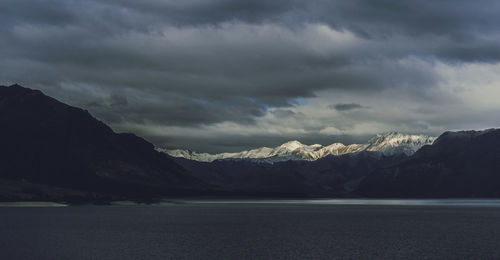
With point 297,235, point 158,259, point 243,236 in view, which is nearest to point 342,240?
point 297,235

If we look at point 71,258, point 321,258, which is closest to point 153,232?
point 71,258

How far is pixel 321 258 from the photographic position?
125500 mm

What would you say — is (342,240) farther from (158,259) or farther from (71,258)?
(71,258)

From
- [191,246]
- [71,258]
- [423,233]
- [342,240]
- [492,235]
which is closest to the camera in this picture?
[71,258]

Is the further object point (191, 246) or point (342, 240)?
point (342, 240)

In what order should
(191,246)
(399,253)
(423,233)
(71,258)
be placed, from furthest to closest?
(423,233) < (191,246) < (399,253) < (71,258)

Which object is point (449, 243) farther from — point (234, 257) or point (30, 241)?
point (30, 241)

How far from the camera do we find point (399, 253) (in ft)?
440

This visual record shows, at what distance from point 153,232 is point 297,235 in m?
51.0

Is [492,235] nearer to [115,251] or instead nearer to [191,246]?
[191,246]

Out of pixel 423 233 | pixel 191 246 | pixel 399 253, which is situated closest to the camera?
pixel 399 253

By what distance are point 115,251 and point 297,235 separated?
2716 inches

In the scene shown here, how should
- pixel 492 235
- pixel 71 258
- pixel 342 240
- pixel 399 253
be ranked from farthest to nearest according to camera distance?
1. pixel 492 235
2. pixel 342 240
3. pixel 399 253
4. pixel 71 258

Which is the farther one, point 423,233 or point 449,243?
point 423,233
